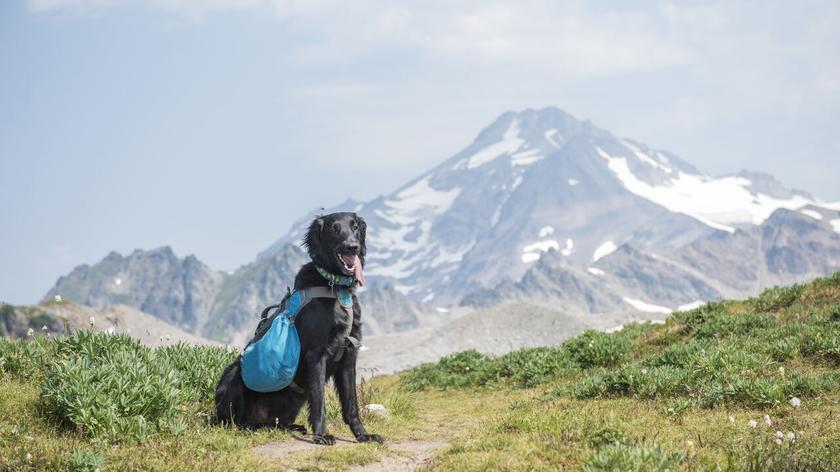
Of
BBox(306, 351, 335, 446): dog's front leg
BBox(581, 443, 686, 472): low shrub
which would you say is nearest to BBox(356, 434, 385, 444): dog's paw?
BBox(306, 351, 335, 446): dog's front leg

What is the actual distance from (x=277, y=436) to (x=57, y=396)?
2538mm

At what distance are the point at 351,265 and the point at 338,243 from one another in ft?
1.01

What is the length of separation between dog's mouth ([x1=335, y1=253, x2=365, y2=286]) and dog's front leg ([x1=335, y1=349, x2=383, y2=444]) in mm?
901

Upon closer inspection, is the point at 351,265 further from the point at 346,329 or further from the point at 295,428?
the point at 295,428

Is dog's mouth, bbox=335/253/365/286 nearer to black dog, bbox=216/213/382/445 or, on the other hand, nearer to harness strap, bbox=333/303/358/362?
black dog, bbox=216/213/382/445

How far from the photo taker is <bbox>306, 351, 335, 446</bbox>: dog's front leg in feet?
26.9

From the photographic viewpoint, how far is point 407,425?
11.1 m

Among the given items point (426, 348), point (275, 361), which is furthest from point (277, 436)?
point (426, 348)

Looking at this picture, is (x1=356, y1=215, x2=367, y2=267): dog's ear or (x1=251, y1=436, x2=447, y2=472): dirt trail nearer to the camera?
(x1=251, y1=436, x2=447, y2=472): dirt trail

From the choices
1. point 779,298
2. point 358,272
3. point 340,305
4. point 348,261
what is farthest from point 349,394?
point 779,298

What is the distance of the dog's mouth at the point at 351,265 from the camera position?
8.28 m

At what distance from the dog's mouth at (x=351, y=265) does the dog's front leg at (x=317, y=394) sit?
974mm

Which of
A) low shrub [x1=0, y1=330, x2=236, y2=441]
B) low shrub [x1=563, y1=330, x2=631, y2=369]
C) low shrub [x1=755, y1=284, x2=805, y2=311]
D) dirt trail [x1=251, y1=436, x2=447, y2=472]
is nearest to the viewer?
dirt trail [x1=251, y1=436, x2=447, y2=472]

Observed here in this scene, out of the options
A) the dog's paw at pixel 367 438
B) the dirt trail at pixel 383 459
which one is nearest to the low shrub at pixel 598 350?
the dirt trail at pixel 383 459
